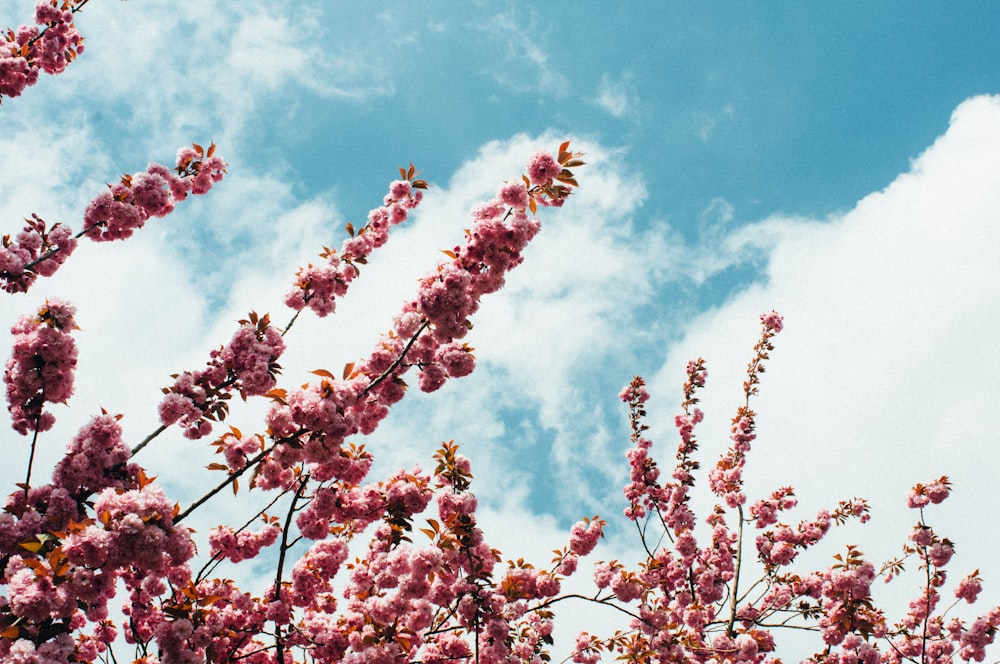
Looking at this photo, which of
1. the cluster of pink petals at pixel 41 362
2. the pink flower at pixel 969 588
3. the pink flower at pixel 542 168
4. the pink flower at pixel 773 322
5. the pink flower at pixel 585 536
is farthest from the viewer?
the pink flower at pixel 773 322

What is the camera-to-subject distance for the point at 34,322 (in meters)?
4.57

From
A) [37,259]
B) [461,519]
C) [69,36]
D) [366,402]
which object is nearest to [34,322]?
[37,259]

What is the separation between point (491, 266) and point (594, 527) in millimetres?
4651

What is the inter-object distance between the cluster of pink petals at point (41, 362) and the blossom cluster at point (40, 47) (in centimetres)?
399

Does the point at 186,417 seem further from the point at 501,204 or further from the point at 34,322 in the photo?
the point at 501,204

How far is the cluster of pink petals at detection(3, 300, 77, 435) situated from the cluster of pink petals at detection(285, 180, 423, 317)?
70.4 inches

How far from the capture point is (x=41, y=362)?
15.0 ft

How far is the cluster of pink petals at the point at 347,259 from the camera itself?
233 inches

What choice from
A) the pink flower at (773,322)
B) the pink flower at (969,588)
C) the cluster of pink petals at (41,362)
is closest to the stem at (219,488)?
the cluster of pink petals at (41,362)

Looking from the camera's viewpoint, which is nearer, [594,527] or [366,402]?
[366,402]

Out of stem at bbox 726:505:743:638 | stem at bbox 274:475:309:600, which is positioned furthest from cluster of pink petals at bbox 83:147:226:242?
Result: stem at bbox 726:505:743:638

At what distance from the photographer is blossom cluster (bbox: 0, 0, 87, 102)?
22.6 ft

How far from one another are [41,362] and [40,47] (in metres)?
4.93

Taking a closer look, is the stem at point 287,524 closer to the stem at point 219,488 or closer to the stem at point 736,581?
the stem at point 219,488
